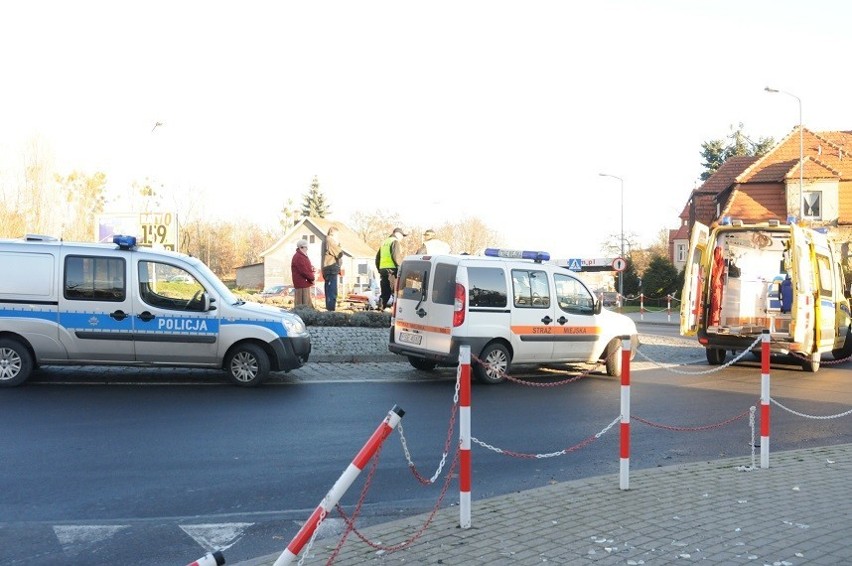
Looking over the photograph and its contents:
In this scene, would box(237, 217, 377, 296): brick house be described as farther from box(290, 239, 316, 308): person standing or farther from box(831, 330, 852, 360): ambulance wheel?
box(831, 330, 852, 360): ambulance wheel

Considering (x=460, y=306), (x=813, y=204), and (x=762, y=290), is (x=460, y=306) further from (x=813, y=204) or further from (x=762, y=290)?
(x=813, y=204)

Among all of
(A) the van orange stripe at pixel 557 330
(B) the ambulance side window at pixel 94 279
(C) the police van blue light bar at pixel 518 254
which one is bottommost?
(A) the van orange stripe at pixel 557 330

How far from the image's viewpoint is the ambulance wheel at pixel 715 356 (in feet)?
60.3

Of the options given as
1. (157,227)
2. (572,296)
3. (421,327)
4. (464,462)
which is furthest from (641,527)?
(157,227)

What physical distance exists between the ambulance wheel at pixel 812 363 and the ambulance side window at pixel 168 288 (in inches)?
470

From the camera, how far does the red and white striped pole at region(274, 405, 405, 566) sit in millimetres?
3766

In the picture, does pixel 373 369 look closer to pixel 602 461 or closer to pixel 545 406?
pixel 545 406

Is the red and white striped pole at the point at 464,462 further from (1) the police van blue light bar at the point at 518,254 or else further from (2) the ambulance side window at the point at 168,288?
(1) the police van blue light bar at the point at 518,254

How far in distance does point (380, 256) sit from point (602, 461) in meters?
12.5

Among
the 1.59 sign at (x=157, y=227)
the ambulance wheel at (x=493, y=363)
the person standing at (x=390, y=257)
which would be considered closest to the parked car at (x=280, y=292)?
the 1.59 sign at (x=157, y=227)

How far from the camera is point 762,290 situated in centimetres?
1827

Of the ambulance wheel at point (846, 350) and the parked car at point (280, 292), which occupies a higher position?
the parked car at point (280, 292)

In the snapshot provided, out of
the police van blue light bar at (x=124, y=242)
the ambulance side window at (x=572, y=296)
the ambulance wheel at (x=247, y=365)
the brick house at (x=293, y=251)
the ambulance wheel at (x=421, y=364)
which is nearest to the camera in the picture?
the police van blue light bar at (x=124, y=242)

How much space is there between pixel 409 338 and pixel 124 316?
4.55m
